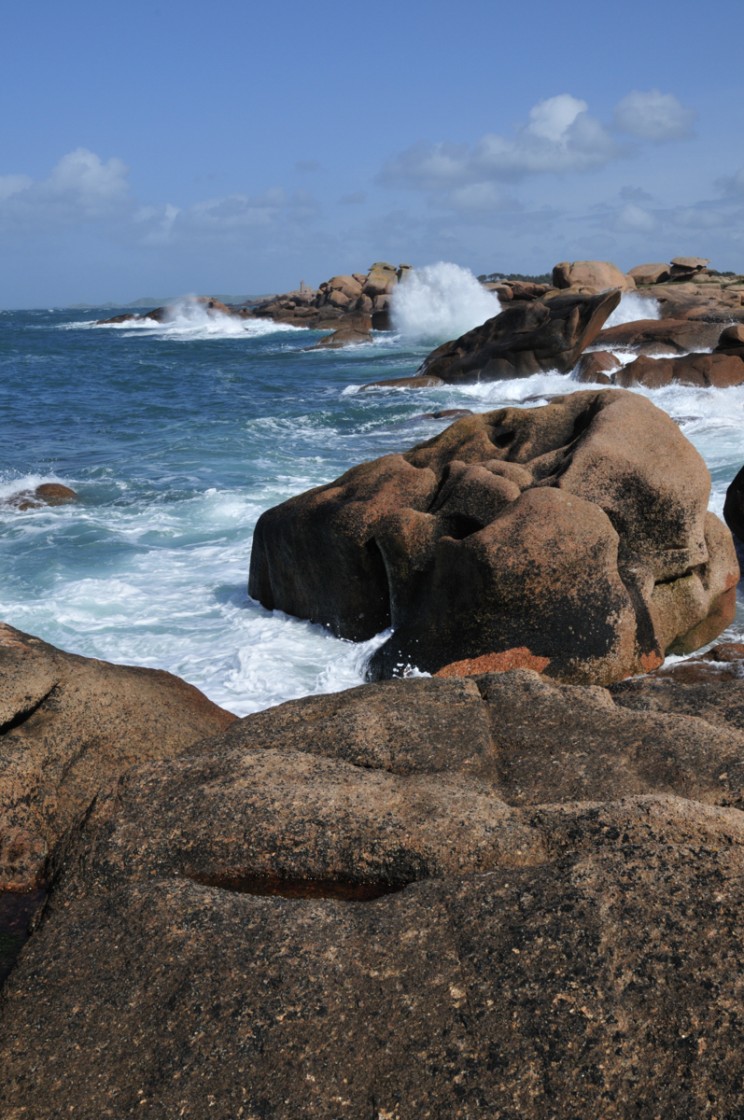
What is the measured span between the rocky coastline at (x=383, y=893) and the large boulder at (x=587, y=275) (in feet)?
112

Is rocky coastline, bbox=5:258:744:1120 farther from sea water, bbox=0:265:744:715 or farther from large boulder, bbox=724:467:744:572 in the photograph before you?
large boulder, bbox=724:467:744:572

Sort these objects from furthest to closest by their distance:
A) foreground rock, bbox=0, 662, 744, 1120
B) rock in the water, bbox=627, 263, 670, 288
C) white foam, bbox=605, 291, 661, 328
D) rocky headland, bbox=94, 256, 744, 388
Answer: rock in the water, bbox=627, 263, 670, 288
white foam, bbox=605, 291, 661, 328
rocky headland, bbox=94, 256, 744, 388
foreground rock, bbox=0, 662, 744, 1120

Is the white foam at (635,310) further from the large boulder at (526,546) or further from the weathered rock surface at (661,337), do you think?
the large boulder at (526,546)

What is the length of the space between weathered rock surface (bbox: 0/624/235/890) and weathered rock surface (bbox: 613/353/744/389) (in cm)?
1978

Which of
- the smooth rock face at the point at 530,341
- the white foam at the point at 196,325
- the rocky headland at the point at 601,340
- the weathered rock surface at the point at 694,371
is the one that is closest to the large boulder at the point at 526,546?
the weathered rock surface at the point at 694,371

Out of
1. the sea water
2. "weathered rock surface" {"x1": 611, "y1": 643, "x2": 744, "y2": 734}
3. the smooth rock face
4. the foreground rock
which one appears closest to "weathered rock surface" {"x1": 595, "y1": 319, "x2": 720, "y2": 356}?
the smooth rock face

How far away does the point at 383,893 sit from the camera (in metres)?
3.18

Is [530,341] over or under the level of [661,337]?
over

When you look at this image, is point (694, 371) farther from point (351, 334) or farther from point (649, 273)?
point (351, 334)

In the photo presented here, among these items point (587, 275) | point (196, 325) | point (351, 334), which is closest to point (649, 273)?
point (587, 275)

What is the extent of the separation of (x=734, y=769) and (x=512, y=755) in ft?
2.91

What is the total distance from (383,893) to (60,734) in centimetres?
261

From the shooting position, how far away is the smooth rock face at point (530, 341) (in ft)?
85.7

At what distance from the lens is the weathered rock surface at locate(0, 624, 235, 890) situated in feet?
15.3
